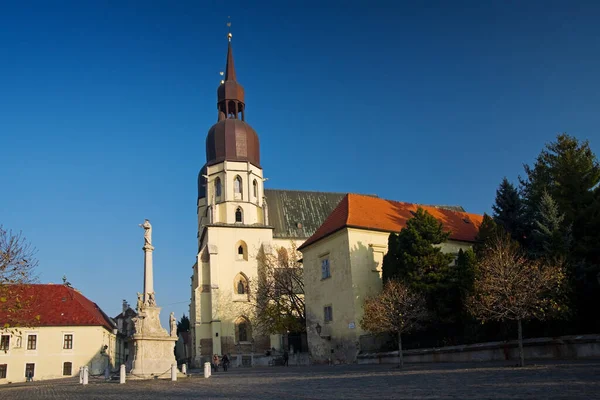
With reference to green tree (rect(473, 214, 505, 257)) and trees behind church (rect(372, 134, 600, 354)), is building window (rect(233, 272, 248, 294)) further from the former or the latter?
green tree (rect(473, 214, 505, 257))

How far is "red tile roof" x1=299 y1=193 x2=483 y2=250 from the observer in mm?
34781

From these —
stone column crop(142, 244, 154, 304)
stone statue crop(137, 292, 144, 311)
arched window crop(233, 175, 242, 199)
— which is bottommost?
stone statue crop(137, 292, 144, 311)

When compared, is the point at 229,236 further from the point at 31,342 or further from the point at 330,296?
the point at 330,296

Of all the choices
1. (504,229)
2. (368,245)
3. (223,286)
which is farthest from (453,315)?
(223,286)

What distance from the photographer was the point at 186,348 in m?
78.2

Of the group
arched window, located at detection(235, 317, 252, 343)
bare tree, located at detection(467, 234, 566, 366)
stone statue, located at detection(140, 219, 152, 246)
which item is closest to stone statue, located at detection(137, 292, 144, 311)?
stone statue, located at detection(140, 219, 152, 246)

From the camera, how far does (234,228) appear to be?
58.0 m

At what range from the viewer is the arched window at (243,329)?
5562 cm

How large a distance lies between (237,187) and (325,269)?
25516 millimetres

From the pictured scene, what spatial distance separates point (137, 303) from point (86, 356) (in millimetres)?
26417

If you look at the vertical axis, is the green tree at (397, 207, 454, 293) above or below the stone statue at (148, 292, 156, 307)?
above

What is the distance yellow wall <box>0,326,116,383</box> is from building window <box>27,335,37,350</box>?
0.74 feet

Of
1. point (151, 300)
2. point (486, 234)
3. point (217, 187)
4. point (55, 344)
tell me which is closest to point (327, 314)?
point (486, 234)

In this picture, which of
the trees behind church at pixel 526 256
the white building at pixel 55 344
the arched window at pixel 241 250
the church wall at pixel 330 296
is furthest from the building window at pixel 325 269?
the arched window at pixel 241 250
